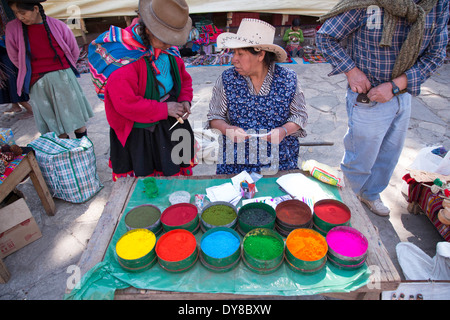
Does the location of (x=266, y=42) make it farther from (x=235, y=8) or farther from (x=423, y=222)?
(x=235, y=8)

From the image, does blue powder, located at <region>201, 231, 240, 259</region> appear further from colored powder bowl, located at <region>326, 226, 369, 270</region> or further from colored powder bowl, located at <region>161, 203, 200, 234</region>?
colored powder bowl, located at <region>326, 226, 369, 270</region>

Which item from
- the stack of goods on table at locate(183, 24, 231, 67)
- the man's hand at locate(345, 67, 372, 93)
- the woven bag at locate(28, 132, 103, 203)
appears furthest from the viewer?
the stack of goods on table at locate(183, 24, 231, 67)

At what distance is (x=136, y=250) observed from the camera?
1642 mm

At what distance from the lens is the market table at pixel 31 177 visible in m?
2.61

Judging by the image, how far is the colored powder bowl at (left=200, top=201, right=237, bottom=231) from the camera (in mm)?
1774

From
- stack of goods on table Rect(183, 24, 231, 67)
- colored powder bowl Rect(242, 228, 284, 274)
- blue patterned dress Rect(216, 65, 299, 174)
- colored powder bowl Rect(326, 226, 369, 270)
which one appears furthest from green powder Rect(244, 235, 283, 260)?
stack of goods on table Rect(183, 24, 231, 67)

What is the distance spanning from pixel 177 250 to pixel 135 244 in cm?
25

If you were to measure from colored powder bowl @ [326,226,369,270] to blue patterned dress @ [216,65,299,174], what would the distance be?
826mm

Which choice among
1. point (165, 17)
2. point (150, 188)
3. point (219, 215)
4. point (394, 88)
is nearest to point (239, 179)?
point (219, 215)

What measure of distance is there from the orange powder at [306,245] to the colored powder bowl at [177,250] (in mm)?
527

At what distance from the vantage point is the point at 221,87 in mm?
2293

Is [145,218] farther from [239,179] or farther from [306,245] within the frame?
[306,245]

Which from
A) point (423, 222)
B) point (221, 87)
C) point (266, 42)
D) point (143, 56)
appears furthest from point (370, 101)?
point (143, 56)

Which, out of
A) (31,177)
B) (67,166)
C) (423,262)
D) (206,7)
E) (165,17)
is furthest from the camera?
(206,7)
